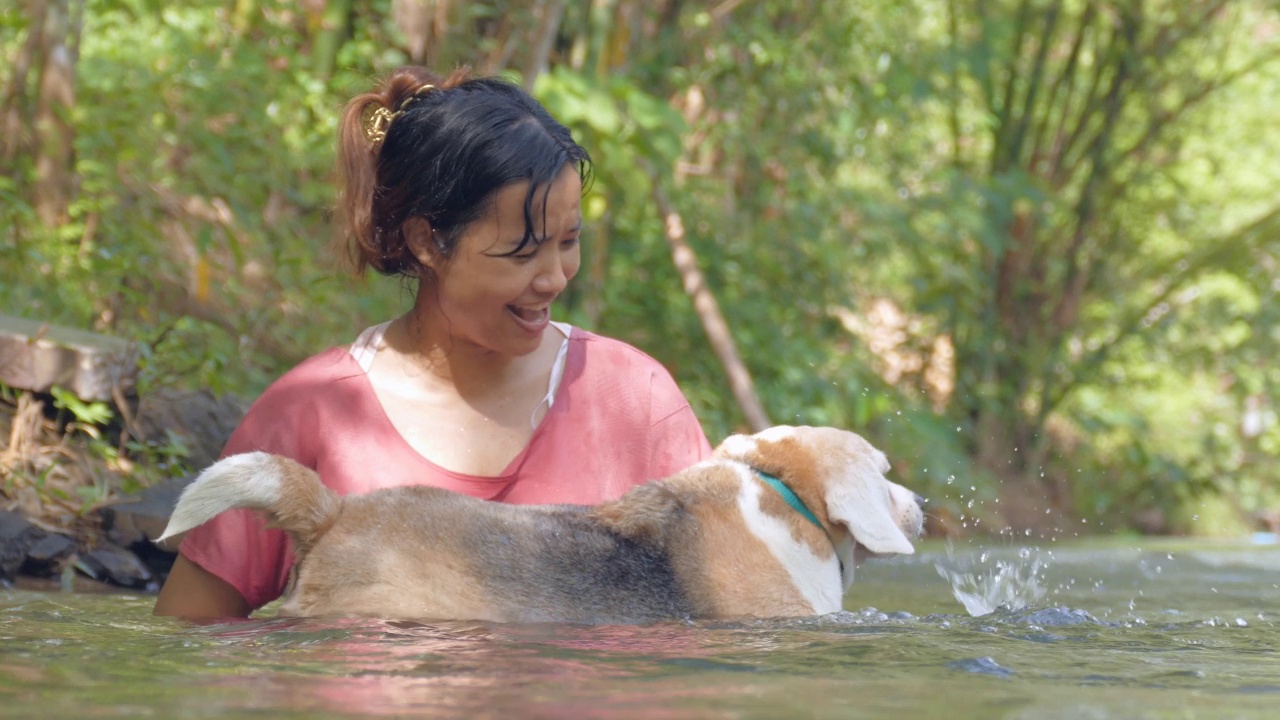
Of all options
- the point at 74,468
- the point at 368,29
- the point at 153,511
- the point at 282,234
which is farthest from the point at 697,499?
the point at 368,29

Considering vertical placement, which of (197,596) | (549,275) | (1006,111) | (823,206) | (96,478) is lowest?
(197,596)

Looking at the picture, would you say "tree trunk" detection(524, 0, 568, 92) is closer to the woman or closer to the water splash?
the water splash

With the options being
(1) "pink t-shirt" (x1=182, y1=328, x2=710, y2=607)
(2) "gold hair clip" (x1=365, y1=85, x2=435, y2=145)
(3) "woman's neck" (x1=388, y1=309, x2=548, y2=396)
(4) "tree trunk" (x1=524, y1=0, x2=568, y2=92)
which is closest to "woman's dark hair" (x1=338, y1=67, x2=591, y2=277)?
(2) "gold hair clip" (x1=365, y1=85, x2=435, y2=145)

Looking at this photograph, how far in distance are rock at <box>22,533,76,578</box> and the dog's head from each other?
2.61 meters

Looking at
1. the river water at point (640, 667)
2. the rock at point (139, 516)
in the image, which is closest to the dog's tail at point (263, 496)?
the river water at point (640, 667)

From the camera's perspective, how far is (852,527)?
12.5 feet

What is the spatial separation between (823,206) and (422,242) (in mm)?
7562

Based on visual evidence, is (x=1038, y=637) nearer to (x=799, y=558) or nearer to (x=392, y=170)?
(x=799, y=558)

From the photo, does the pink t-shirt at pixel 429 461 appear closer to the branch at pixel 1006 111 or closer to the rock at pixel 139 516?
the rock at pixel 139 516

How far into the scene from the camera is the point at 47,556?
514 cm

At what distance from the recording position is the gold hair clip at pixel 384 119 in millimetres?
4117

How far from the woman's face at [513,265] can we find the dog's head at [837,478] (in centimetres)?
67

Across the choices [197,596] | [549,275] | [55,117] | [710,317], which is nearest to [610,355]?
[549,275]

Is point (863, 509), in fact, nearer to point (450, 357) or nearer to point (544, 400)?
point (544, 400)
